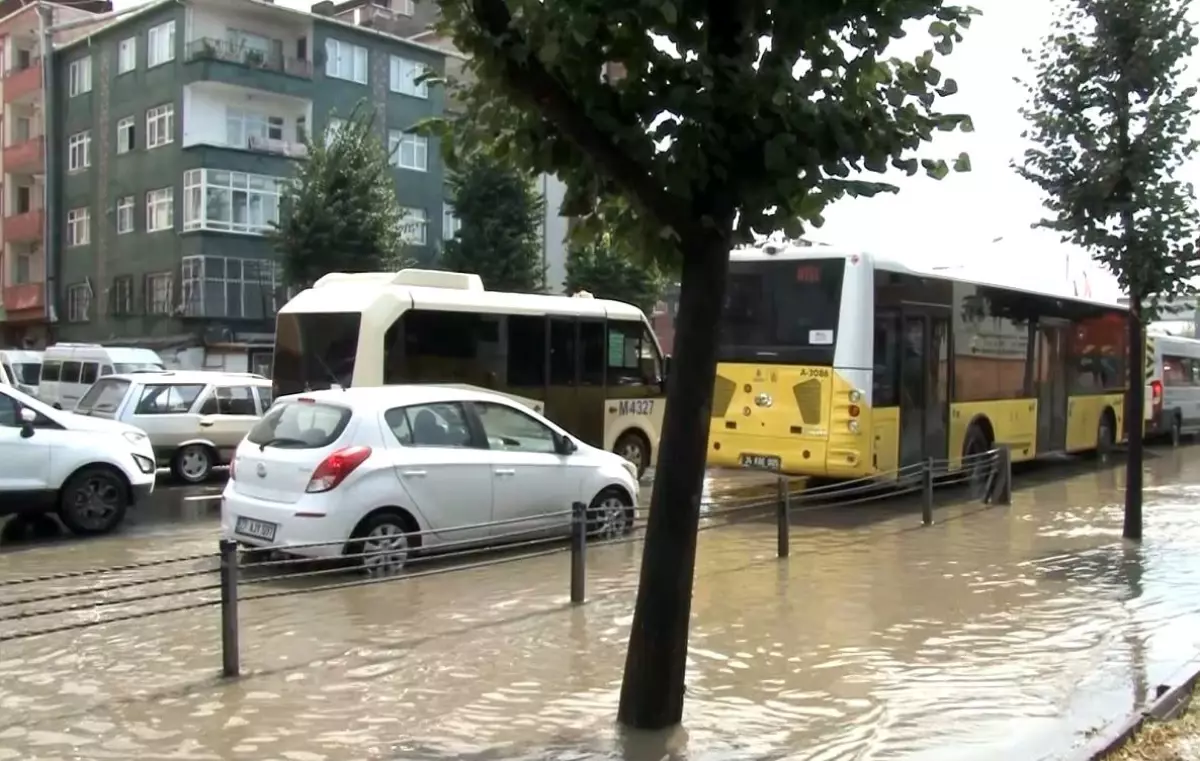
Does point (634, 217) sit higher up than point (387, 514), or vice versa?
point (634, 217)

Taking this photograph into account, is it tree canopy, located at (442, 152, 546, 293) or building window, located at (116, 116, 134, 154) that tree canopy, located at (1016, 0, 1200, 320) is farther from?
building window, located at (116, 116, 134, 154)

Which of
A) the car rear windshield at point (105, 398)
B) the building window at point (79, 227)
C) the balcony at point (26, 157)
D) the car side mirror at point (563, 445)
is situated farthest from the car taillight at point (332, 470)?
the balcony at point (26, 157)

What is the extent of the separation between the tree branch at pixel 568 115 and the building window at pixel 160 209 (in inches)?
1481

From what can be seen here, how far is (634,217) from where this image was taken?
6031 mm

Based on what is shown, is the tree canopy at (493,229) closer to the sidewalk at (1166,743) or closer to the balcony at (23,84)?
the balcony at (23,84)

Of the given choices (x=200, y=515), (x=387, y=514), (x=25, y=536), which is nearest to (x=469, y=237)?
(x=200, y=515)

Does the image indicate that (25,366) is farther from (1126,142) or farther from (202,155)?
(1126,142)

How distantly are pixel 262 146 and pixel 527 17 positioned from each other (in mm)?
37800

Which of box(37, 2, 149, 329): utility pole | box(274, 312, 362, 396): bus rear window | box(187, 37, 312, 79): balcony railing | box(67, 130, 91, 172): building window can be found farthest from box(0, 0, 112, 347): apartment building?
box(274, 312, 362, 396): bus rear window

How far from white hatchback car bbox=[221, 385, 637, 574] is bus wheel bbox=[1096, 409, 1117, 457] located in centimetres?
1424

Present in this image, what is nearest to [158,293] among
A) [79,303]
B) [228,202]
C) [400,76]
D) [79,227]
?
[228,202]

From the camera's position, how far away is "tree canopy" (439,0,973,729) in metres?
5.30

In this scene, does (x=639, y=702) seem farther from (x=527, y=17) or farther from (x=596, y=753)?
(x=527, y=17)

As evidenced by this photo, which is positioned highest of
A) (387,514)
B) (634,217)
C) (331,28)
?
(331,28)
